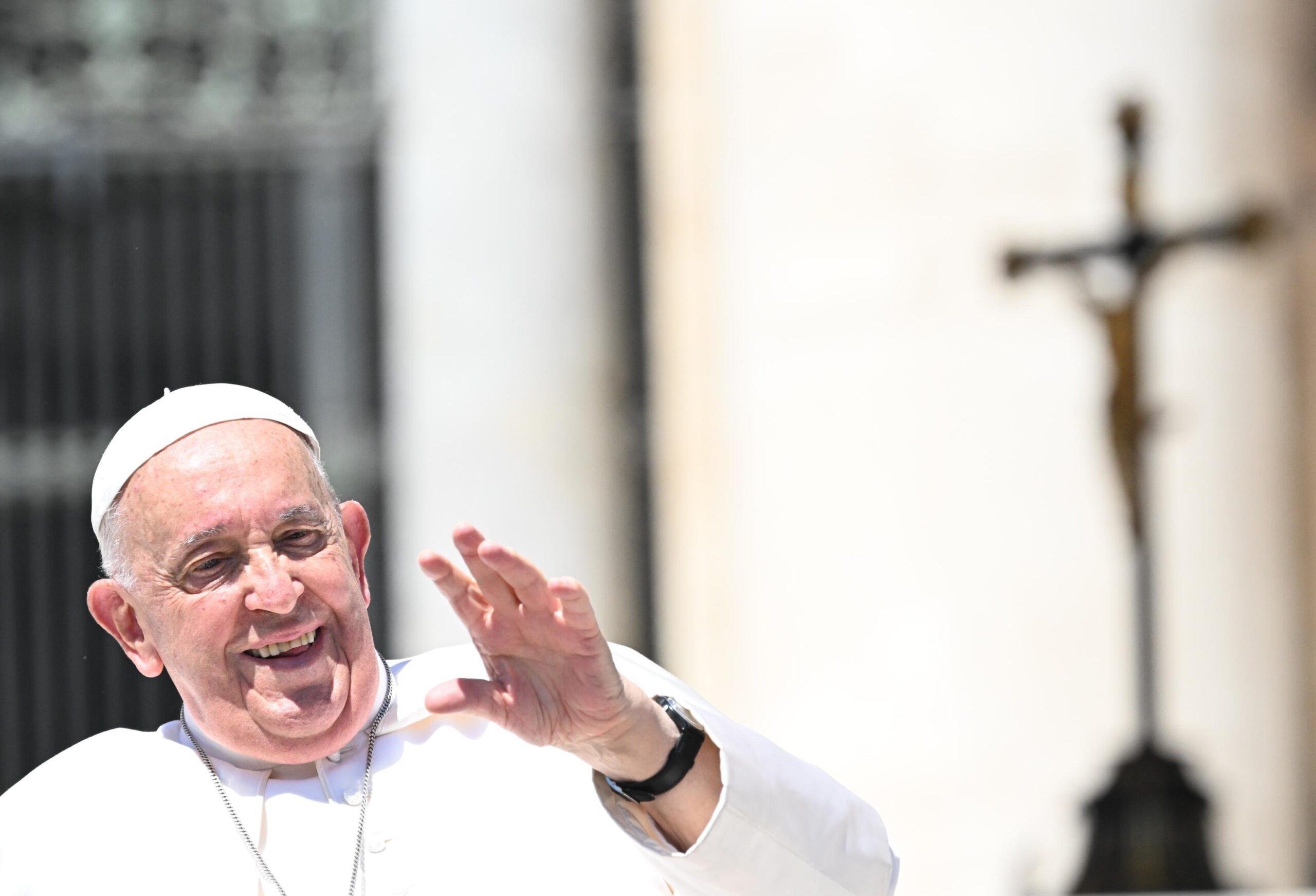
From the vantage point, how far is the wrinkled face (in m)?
2.33

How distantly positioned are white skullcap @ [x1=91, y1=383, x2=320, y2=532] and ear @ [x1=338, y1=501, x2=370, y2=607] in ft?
0.36

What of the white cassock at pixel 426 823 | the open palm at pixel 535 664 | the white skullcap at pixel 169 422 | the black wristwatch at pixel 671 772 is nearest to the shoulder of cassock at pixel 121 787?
the white cassock at pixel 426 823

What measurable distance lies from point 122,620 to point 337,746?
355mm

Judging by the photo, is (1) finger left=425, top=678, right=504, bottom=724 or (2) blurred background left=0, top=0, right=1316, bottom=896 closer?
(1) finger left=425, top=678, right=504, bottom=724

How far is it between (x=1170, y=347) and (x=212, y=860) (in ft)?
12.7

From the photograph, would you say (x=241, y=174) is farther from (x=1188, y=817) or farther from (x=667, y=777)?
(x=667, y=777)

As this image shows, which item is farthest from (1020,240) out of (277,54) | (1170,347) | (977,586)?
(277,54)

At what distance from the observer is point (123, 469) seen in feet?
8.00

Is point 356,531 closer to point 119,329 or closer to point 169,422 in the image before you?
point 169,422

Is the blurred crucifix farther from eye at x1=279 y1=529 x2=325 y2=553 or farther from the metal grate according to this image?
eye at x1=279 y1=529 x2=325 y2=553

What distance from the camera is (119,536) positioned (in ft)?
8.05

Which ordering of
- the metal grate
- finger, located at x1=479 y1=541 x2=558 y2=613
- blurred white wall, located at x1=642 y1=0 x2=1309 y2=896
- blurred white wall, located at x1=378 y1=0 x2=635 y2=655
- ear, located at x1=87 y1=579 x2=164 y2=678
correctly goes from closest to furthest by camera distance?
finger, located at x1=479 y1=541 x2=558 y2=613 → ear, located at x1=87 y1=579 x2=164 y2=678 → blurred white wall, located at x1=642 y1=0 x2=1309 y2=896 → blurred white wall, located at x1=378 y1=0 x2=635 y2=655 → the metal grate

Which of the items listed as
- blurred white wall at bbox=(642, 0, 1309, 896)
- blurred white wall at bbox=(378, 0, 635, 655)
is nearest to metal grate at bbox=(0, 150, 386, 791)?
blurred white wall at bbox=(378, 0, 635, 655)

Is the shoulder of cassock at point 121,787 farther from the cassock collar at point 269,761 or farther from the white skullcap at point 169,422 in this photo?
the white skullcap at point 169,422
